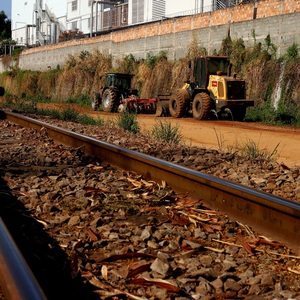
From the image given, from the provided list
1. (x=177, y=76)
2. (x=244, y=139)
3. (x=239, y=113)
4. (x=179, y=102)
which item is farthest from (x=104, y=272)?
(x=177, y=76)

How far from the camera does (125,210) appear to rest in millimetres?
5762

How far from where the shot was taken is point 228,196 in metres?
5.72

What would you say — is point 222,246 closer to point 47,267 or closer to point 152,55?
point 47,267

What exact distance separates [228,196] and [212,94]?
17691mm

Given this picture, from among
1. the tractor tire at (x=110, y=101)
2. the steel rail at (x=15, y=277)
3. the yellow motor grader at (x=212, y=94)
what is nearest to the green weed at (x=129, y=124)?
the yellow motor grader at (x=212, y=94)

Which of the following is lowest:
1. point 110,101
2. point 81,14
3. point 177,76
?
point 110,101

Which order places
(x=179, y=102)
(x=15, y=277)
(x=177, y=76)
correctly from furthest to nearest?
Result: (x=177, y=76) < (x=179, y=102) < (x=15, y=277)

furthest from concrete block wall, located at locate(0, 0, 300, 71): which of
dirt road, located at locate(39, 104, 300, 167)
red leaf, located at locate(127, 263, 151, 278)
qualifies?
red leaf, located at locate(127, 263, 151, 278)

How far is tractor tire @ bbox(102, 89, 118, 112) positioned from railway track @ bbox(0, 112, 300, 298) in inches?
780

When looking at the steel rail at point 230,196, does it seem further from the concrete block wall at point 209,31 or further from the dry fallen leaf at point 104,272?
the concrete block wall at point 209,31

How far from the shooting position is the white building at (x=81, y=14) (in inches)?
1631

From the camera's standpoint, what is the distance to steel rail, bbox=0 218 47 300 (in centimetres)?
259

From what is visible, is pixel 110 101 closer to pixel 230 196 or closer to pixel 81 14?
pixel 230 196

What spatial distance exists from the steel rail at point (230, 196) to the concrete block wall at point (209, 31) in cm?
1764
